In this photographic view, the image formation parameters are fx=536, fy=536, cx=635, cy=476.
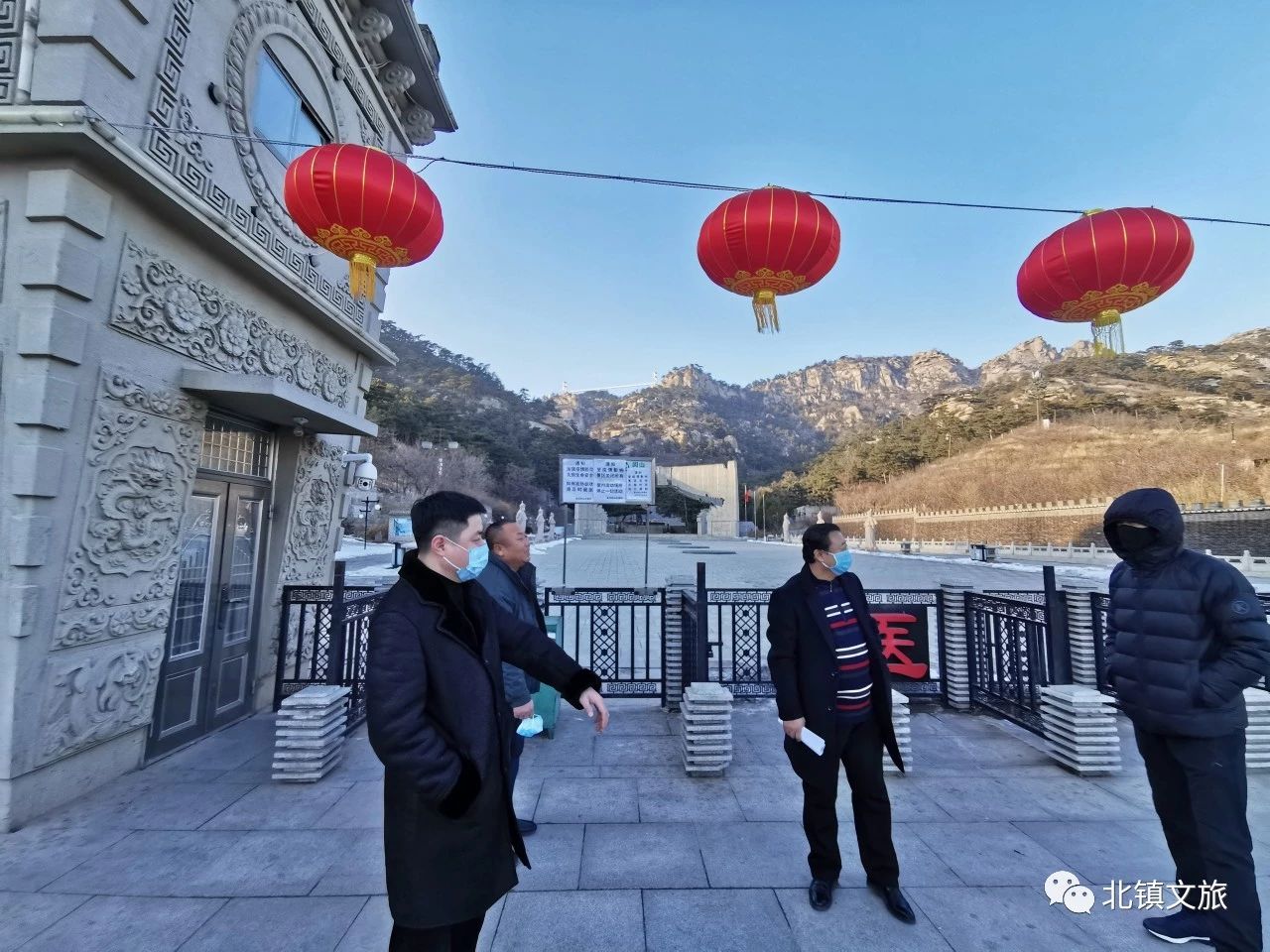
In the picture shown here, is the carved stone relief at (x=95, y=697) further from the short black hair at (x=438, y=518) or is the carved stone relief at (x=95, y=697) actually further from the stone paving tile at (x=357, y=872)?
the short black hair at (x=438, y=518)

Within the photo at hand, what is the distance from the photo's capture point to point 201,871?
252 cm

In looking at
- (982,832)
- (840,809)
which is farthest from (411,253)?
(982,832)

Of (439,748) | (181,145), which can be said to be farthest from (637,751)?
(181,145)

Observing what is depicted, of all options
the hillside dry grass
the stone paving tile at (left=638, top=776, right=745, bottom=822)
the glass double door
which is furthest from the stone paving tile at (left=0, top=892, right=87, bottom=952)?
the hillside dry grass

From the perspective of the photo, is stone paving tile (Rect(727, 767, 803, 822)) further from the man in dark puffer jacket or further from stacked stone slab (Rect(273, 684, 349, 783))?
stacked stone slab (Rect(273, 684, 349, 783))

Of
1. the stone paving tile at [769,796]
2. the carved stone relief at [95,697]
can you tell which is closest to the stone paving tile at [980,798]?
the stone paving tile at [769,796]

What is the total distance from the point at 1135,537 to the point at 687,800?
2.66 m

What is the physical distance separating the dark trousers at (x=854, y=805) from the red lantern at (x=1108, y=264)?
11.7 ft

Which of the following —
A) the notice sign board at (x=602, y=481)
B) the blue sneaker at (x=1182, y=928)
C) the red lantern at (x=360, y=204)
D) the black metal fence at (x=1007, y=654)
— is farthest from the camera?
the notice sign board at (x=602, y=481)

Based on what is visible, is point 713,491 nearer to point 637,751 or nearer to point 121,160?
point 637,751

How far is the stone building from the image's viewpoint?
287 cm

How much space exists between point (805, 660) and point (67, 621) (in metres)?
4.01

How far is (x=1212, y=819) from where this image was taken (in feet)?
6.55

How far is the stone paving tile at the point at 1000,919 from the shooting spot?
2.08 meters
